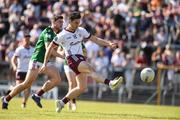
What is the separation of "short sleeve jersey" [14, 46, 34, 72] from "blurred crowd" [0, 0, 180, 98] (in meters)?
7.14

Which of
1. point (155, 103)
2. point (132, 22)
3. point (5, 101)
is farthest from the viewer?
point (132, 22)

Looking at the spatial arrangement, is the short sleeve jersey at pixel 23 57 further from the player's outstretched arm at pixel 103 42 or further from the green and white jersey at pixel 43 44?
the player's outstretched arm at pixel 103 42

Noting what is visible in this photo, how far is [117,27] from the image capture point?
33625 mm

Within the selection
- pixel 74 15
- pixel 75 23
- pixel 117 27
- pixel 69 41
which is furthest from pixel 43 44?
pixel 117 27

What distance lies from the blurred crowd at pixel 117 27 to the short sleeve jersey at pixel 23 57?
7.14 meters

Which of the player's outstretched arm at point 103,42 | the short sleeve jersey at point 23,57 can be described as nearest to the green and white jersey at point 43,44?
the player's outstretched arm at point 103,42

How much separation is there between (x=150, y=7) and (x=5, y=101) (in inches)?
611

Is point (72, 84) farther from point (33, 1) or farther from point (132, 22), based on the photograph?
point (33, 1)

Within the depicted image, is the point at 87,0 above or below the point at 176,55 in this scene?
above

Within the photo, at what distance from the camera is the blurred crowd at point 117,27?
3195cm

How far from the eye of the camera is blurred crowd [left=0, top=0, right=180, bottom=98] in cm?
3195

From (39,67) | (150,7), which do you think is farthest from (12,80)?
(39,67)

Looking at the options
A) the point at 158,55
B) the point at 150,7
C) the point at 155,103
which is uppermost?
the point at 150,7

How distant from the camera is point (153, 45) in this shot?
106ft
